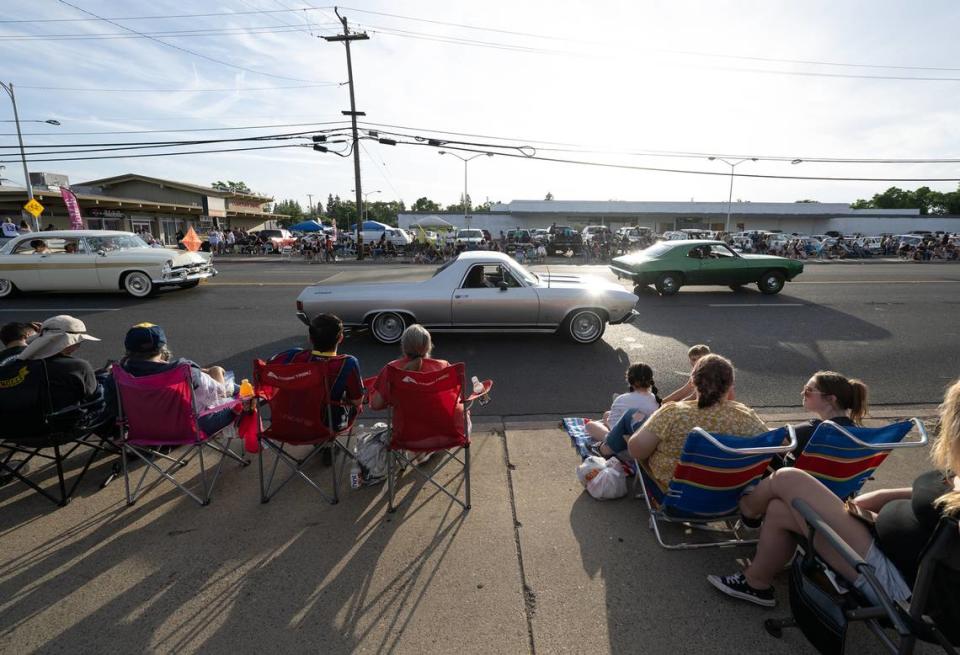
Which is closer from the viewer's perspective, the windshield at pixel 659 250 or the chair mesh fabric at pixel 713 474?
the chair mesh fabric at pixel 713 474

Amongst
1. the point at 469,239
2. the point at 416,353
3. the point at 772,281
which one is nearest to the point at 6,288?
the point at 416,353

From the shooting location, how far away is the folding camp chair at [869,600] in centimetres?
172

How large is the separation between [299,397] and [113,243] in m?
12.4

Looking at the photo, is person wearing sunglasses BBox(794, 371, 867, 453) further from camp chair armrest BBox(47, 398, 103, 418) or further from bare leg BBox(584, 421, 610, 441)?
camp chair armrest BBox(47, 398, 103, 418)

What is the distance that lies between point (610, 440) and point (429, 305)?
15.1 feet

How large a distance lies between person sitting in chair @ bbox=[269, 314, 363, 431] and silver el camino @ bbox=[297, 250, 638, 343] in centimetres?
377

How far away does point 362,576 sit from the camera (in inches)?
105

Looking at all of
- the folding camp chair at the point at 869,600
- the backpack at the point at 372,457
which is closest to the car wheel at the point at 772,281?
the folding camp chair at the point at 869,600

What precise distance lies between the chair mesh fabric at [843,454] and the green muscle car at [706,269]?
1080 centimetres

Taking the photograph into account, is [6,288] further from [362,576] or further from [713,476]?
[713,476]

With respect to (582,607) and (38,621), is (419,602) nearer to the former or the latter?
(582,607)

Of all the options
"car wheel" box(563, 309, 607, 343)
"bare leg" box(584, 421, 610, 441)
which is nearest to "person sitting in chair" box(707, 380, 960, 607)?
"bare leg" box(584, 421, 610, 441)

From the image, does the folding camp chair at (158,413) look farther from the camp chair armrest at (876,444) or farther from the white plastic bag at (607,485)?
the camp chair armrest at (876,444)

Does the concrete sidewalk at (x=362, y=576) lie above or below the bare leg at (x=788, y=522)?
below
